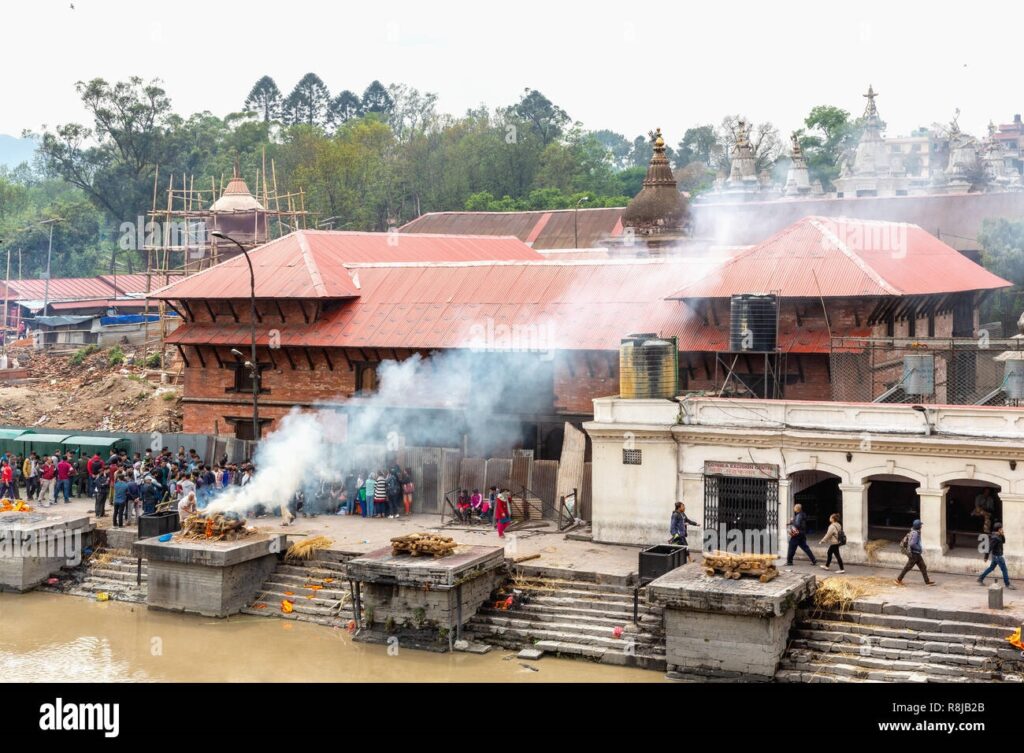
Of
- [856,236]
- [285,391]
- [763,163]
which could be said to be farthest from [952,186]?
[285,391]

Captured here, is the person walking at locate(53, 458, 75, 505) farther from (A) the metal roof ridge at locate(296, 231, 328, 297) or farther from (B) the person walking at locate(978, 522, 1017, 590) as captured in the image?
(B) the person walking at locate(978, 522, 1017, 590)

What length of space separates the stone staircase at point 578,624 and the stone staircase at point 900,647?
2.39 meters

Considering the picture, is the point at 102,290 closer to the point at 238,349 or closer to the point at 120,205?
the point at 120,205

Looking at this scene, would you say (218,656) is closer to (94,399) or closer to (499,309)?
(499,309)

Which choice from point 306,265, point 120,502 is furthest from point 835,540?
point 306,265

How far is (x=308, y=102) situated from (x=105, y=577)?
103 metres

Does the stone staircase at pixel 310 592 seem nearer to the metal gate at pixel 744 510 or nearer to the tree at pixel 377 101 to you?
the metal gate at pixel 744 510

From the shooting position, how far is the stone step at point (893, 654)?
18500 mm

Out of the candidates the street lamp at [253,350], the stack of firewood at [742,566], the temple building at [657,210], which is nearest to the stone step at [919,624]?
the stack of firewood at [742,566]

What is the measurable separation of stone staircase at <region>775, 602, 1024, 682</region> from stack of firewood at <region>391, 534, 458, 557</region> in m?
6.38

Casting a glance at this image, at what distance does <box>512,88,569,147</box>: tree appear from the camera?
330 ft

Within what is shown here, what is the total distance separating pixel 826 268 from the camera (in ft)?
91.4

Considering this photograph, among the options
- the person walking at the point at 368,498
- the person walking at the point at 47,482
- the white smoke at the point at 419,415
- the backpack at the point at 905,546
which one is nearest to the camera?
the backpack at the point at 905,546

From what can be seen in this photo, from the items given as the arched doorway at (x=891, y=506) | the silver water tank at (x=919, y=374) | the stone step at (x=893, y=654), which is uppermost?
the silver water tank at (x=919, y=374)
